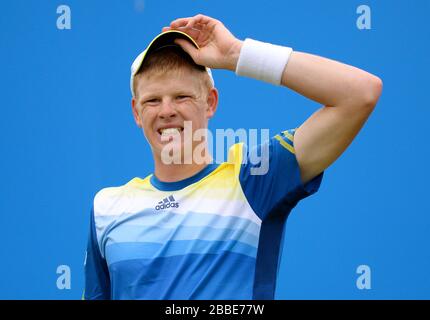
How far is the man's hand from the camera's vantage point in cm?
152

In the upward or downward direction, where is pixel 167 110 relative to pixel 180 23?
downward

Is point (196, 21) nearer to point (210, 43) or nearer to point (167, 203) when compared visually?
point (210, 43)

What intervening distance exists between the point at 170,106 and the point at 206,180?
0.18 meters

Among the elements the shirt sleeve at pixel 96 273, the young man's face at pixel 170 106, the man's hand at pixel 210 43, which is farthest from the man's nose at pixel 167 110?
the shirt sleeve at pixel 96 273

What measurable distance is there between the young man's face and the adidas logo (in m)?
0.11

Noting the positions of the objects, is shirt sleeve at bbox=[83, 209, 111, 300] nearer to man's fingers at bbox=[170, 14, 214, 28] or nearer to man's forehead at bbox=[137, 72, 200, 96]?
man's forehead at bbox=[137, 72, 200, 96]

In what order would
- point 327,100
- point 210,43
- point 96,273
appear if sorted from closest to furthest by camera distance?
point 327,100, point 210,43, point 96,273

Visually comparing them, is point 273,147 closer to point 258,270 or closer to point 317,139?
point 317,139

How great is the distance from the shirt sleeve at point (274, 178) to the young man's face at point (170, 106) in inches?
6.6

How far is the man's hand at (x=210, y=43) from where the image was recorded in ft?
4.97

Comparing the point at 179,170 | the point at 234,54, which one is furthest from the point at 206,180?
the point at 234,54

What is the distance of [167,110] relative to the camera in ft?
5.29

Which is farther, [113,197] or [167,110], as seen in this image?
[113,197]

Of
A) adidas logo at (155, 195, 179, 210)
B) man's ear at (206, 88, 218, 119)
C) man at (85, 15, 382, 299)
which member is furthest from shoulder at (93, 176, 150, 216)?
man's ear at (206, 88, 218, 119)
